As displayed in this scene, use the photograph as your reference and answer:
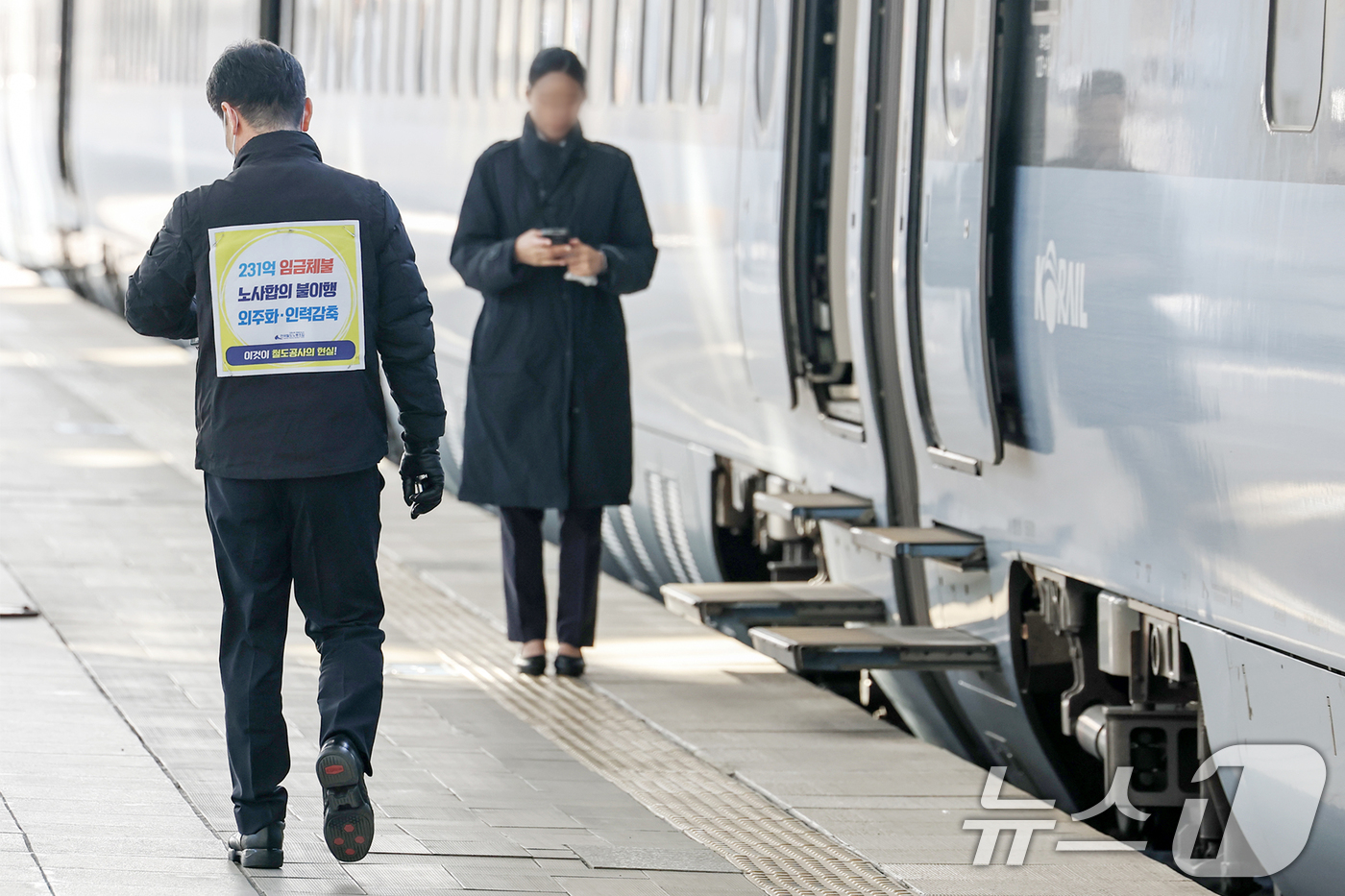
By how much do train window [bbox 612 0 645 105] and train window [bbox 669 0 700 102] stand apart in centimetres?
44

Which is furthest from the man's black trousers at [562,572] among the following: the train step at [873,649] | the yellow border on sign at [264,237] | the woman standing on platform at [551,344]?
the yellow border on sign at [264,237]

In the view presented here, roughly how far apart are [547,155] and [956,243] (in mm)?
1476

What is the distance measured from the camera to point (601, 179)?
699cm

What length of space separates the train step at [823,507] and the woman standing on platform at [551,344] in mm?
488

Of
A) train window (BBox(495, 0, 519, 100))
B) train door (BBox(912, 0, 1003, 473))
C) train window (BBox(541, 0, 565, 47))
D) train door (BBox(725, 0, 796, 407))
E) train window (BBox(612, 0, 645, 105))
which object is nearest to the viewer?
train door (BBox(912, 0, 1003, 473))

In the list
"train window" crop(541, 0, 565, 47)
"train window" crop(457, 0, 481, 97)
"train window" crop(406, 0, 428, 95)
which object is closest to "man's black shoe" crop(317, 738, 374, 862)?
"train window" crop(541, 0, 565, 47)

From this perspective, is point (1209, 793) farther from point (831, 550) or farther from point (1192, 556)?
point (831, 550)

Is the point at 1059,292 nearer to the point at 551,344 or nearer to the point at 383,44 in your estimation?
the point at 551,344

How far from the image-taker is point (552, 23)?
10.3 m

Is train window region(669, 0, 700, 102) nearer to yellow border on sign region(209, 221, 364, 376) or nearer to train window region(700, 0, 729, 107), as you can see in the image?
train window region(700, 0, 729, 107)

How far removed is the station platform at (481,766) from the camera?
4809mm

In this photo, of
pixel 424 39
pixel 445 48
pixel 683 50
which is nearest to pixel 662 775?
pixel 683 50

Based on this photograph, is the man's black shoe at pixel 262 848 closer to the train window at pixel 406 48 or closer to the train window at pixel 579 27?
the train window at pixel 579 27

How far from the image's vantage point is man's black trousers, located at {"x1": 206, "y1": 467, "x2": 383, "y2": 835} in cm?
465
